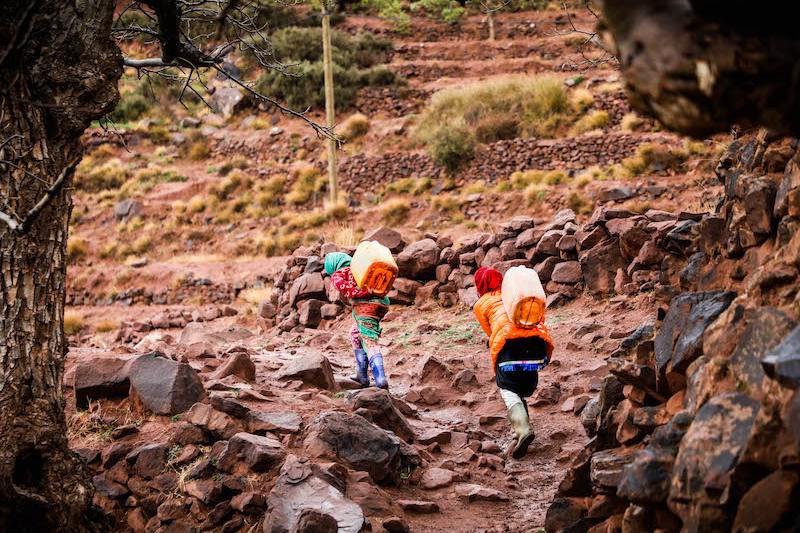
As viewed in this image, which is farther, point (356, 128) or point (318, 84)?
point (318, 84)

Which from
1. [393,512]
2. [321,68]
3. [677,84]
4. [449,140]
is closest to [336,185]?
[449,140]

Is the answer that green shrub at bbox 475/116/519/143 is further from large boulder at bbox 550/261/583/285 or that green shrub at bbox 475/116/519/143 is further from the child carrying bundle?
the child carrying bundle

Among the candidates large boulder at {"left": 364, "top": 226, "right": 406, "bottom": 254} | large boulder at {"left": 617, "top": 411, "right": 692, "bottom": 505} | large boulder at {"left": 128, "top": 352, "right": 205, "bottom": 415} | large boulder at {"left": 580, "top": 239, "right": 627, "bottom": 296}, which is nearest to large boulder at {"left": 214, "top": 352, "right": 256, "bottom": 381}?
large boulder at {"left": 128, "top": 352, "right": 205, "bottom": 415}

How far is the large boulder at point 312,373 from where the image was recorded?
7.07 metres

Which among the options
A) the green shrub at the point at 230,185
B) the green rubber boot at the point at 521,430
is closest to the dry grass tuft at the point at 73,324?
the green shrub at the point at 230,185

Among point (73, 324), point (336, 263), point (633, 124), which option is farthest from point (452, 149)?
point (336, 263)

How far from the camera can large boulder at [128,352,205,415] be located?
5.65 meters

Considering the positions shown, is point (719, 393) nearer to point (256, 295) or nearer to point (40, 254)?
point (40, 254)

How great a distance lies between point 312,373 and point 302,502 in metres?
2.79

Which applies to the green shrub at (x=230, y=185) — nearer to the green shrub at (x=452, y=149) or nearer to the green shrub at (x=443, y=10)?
Result: the green shrub at (x=452, y=149)

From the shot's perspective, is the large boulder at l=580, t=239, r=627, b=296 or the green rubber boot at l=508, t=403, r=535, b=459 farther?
the large boulder at l=580, t=239, r=627, b=296

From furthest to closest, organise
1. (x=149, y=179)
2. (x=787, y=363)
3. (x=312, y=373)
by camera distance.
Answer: (x=149, y=179), (x=312, y=373), (x=787, y=363)

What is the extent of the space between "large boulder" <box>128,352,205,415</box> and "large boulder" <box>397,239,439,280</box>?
7.40m

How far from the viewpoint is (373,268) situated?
7113mm
